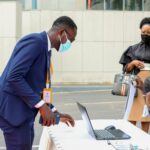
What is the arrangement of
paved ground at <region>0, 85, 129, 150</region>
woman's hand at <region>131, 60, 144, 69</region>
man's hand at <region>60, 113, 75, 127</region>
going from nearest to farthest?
man's hand at <region>60, 113, 75, 127</region>, woman's hand at <region>131, 60, 144, 69</region>, paved ground at <region>0, 85, 129, 150</region>

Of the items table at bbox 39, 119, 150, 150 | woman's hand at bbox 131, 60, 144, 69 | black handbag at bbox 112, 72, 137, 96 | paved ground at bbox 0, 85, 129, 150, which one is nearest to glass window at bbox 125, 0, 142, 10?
paved ground at bbox 0, 85, 129, 150

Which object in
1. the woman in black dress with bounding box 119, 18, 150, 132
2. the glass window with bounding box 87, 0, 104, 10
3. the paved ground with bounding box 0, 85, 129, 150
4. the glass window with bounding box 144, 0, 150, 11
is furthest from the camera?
the glass window with bounding box 144, 0, 150, 11

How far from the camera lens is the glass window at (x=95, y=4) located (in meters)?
22.4

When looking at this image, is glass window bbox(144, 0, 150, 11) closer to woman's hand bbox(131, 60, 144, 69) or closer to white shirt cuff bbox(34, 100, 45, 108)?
woman's hand bbox(131, 60, 144, 69)

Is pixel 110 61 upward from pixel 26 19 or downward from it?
downward

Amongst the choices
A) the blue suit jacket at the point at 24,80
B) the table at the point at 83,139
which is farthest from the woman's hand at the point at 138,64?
the blue suit jacket at the point at 24,80

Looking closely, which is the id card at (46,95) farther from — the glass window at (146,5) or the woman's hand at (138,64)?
Result: the glass window at (146,5)

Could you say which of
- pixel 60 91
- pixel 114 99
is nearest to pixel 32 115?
pixel 114 99

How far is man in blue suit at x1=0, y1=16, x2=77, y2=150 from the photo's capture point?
12.5ft

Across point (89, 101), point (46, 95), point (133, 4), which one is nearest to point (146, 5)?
point (133, 4)

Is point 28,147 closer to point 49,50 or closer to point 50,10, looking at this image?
point 49,50

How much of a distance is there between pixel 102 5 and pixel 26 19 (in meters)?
3.50

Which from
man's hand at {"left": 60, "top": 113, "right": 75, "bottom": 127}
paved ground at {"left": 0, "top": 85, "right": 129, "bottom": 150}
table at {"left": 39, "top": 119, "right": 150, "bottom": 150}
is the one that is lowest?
paved ground at {"left": 0, "top": 85, "right": 129, "bottom": 150}

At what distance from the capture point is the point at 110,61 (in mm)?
22375
